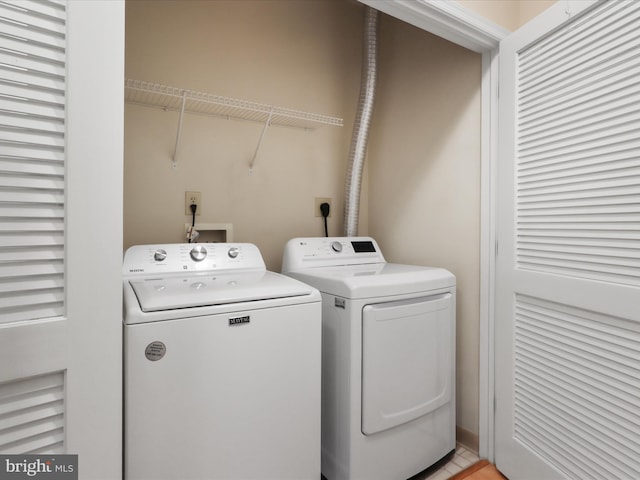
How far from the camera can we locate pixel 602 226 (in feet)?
4.00

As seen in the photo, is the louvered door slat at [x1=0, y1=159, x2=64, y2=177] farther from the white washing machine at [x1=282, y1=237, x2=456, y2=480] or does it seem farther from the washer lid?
the white washing machine at [x1=282, y1=237, x2=456, y2=480]

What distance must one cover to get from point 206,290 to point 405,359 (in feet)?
2.88

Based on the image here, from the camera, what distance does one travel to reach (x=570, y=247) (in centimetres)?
133

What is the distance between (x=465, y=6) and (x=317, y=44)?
3.39 feet

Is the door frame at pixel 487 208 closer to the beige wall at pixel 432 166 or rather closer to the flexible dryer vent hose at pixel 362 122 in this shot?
the beige wall at pixel 432 166

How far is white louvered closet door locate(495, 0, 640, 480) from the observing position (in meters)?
1.15

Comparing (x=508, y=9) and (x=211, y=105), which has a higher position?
(x=508, y=9)

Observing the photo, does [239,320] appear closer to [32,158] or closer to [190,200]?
[32,158]

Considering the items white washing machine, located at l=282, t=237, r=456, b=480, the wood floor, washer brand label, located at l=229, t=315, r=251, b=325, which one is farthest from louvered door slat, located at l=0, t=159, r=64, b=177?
the wood floor

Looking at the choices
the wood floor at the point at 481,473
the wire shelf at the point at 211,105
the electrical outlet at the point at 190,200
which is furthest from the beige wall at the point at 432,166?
the electrical outlet at the point at 190,200

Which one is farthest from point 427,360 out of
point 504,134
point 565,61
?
point 565,61

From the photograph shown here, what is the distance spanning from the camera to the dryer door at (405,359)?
1426 millimetres

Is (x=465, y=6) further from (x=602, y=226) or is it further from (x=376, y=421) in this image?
(x=376, y=421)

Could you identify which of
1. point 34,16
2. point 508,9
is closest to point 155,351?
point 34,16
